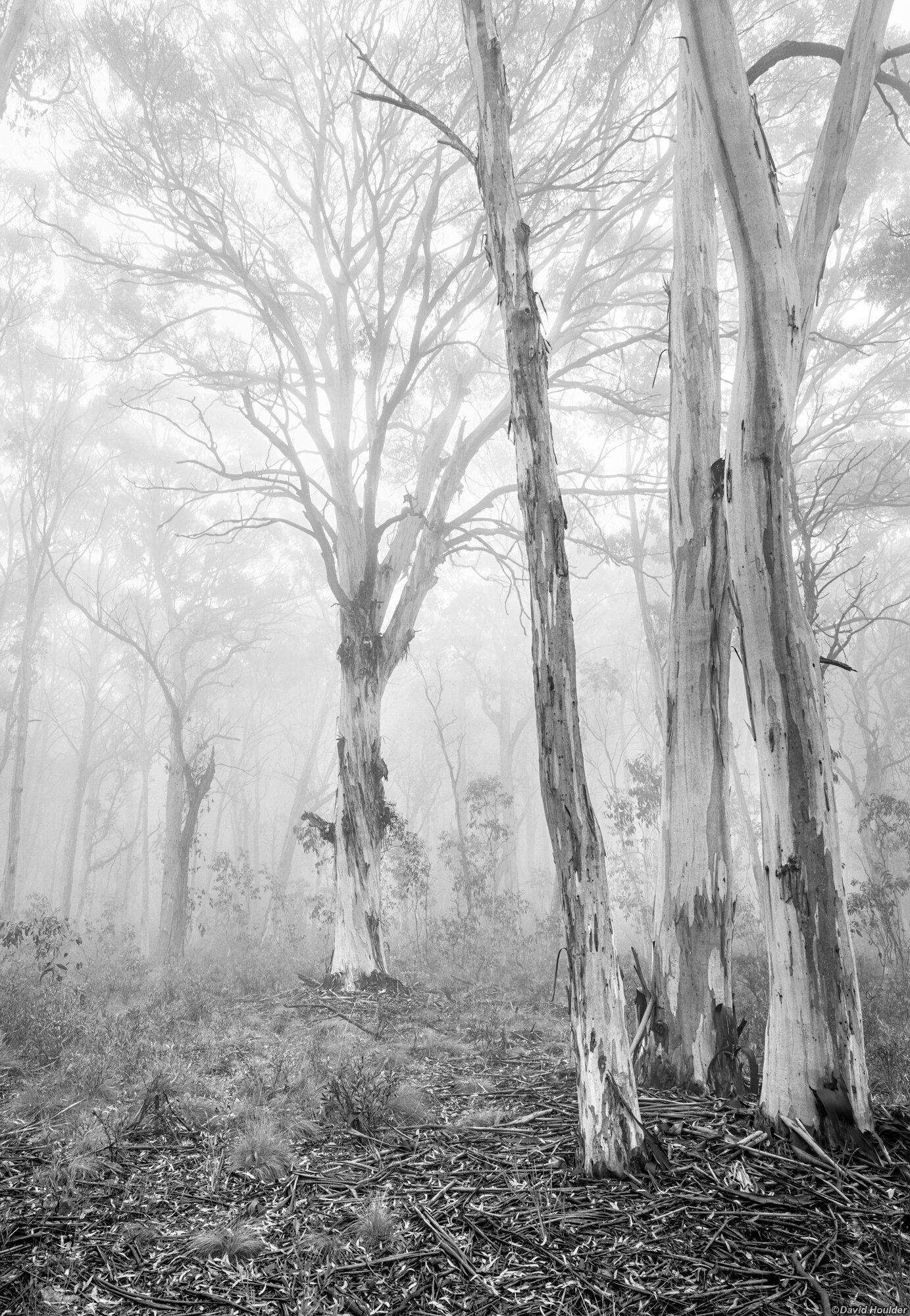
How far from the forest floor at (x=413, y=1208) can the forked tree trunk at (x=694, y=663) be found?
2.07ft

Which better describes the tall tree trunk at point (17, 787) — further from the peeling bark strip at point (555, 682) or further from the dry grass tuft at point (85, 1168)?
the peeling bark strip at point (555, 682)

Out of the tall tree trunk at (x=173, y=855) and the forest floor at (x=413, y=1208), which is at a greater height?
the tall tree trunk at (x=173, y=855)

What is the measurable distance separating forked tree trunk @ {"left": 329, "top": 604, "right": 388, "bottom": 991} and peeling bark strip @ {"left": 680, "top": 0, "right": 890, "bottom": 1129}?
15.4 ft

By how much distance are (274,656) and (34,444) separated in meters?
12.0

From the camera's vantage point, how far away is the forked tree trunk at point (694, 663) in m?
3.78

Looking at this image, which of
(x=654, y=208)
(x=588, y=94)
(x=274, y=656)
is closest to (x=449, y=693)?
(x=274, y=656)

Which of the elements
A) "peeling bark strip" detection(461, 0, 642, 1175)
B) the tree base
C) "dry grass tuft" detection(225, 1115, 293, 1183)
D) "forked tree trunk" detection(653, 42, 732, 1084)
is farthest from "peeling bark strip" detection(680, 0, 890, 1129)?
the tree base

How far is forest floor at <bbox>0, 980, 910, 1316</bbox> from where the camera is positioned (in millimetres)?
1948

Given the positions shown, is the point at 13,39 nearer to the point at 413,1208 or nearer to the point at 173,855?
the point at 413,1208

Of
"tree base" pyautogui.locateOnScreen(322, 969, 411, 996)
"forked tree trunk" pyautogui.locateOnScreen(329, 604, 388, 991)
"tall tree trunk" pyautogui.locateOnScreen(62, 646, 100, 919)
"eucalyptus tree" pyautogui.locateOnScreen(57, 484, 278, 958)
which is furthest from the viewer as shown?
"tall tree trunk" pyautogui.locateOnScreen(62, 646, 100, 919)

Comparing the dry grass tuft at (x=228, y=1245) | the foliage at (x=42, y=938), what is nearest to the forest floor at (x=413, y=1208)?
the dry grass tuft at (x=228, y=1245)

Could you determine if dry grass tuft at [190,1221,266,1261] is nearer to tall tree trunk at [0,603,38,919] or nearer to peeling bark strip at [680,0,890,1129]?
peeling bark strip at [680,0,890,1129]

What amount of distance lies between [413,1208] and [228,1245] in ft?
1.88

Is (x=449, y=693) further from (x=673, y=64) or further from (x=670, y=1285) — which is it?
(x=670, y=1285)
